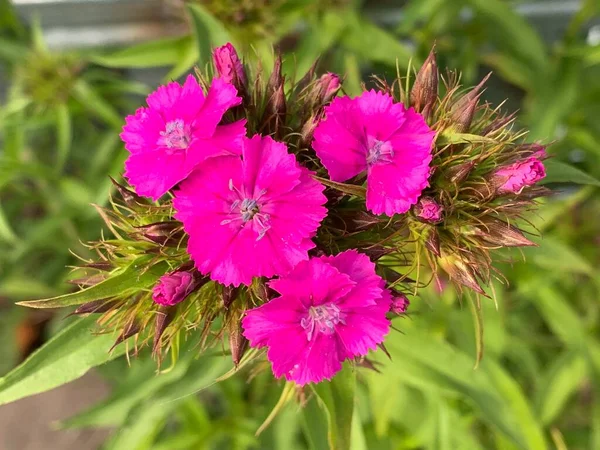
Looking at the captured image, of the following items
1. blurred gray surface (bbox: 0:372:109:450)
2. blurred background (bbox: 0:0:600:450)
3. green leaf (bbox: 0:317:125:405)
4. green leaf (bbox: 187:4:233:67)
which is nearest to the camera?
green leaf (bbox: 0:317:125:405)

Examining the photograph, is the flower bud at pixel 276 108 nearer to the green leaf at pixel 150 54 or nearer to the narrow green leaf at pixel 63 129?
the green leaf at pixel 150 54

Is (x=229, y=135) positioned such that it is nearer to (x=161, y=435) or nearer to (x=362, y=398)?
(x=362, y=398)

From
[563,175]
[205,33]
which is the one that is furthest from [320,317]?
[205,33]

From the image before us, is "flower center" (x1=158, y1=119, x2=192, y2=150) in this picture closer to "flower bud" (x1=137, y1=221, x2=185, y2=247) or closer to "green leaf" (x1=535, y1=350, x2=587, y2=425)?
"flower bud" (x1=137, y1=221, x2=185, y2=247)

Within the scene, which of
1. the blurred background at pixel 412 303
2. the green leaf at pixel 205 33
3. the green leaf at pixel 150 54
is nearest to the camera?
the green leaf at pixel 205 33

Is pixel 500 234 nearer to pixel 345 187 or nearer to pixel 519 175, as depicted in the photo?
pixel 519 175

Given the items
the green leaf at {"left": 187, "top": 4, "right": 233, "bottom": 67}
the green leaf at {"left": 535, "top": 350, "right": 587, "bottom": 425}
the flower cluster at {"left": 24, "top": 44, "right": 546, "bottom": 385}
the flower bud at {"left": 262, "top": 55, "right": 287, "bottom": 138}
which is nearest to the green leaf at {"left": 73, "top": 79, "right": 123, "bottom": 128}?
the green leaf at {"left": 187, "top": 4, "right": 233, "bottom": 67}

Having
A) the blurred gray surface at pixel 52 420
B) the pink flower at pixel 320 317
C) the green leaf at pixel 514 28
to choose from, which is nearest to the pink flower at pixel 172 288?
the pink flower at pixel 320 317
